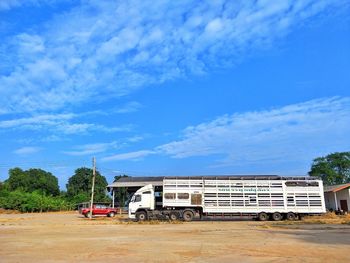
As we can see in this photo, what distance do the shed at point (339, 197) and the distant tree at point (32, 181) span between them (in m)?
64.7

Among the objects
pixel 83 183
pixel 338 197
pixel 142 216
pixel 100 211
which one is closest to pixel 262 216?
pixel 142 216

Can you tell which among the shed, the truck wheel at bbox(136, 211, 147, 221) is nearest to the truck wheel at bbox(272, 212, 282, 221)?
the truck wheel at bbox(136, 211, 147, 221)

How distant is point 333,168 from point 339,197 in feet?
138

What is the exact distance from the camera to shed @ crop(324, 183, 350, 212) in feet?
144

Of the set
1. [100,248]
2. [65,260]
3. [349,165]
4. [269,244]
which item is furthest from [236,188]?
[349,165]

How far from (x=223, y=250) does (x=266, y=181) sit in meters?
20.8

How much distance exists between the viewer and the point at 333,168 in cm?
8494

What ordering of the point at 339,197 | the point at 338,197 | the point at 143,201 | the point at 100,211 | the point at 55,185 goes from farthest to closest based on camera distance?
the point at 55,185, the point at 338,197, the point at 339,197, the point at 100,211, the point at 143,201

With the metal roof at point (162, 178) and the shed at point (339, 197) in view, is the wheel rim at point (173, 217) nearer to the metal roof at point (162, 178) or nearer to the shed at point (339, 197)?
the metal roof at point (162, 178)

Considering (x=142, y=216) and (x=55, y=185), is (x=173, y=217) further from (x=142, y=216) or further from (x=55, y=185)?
(x=55, y=185)

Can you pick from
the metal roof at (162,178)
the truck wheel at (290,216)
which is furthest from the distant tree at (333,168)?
the truck wheel at (290,216)

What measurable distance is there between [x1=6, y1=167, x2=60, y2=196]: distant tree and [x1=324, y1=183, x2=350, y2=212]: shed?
6474 centimetres

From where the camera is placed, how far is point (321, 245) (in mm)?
15789

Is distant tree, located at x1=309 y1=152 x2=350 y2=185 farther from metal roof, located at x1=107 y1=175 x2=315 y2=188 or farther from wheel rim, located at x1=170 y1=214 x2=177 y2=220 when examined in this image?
wheel rim, located at x1=170 y1=214 x2=177 y2=220
